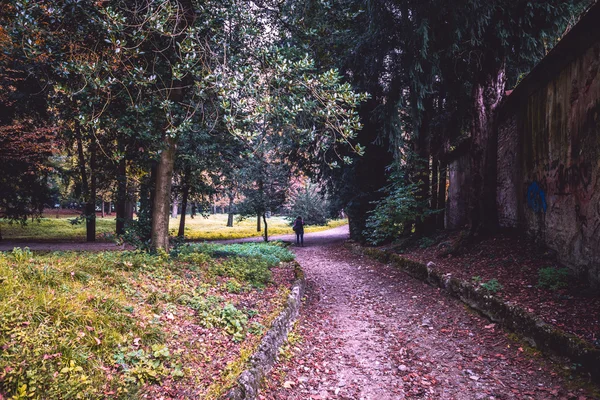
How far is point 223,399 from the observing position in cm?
271

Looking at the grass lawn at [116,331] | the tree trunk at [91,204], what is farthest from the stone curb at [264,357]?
the tree trunk at [91,204]

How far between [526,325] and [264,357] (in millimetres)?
3483

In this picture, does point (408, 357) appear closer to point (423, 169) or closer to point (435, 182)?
point (423, 169)

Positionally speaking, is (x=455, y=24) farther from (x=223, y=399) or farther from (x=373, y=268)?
(x=223, y=399)

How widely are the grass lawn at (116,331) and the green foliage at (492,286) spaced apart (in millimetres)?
3616

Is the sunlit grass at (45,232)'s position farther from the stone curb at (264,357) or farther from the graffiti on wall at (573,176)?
the graffiti on wall at (573,176)

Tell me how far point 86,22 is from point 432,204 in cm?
1180

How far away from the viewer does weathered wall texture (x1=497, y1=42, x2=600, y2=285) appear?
4.63 meters

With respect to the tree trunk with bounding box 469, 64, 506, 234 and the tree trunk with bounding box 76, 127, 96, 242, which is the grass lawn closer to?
the tree trunk with bounding box 469, 64, 506, 234

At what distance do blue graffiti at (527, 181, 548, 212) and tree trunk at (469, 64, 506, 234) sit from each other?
39.7 inches

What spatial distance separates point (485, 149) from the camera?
26.3 ft

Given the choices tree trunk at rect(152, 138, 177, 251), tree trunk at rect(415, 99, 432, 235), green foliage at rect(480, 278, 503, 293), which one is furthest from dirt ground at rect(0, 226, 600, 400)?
tree trunk at rect(415, 99, 432, 235)

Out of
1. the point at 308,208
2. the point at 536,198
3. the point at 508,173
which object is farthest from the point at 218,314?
the point at 308,208

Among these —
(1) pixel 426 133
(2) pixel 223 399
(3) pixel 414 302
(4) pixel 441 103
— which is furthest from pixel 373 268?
(2) pixel 223 399
